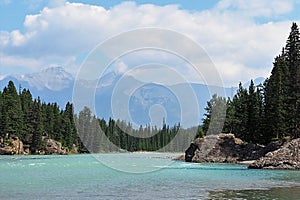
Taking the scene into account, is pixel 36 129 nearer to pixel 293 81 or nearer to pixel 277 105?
pixel 277 105

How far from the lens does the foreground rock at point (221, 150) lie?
3127 inches

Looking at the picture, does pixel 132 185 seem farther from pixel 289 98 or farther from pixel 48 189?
pixel 289 98

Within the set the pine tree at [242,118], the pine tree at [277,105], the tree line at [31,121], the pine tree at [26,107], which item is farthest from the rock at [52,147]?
the pine tree at [277,105]

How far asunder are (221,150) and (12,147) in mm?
61273

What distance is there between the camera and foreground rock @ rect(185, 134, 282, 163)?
79.4m

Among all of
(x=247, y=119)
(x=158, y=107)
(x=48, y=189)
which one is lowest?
(x=48, y=189)

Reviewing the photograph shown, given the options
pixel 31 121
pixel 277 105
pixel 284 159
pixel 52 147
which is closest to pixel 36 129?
pixel 31 121

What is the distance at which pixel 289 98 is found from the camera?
244 ft

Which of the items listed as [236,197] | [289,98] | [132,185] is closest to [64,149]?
[289,98]

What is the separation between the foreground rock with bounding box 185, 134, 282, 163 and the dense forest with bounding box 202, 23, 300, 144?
4.74 meters

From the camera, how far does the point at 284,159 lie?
6038cm

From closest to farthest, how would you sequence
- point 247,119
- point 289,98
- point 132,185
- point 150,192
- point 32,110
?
point 150,192 → point 132,185 → point 289,98 → point 247,119 → point 32,110

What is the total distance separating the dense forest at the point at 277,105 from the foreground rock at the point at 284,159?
10.2 m

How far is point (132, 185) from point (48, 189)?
705 cm
